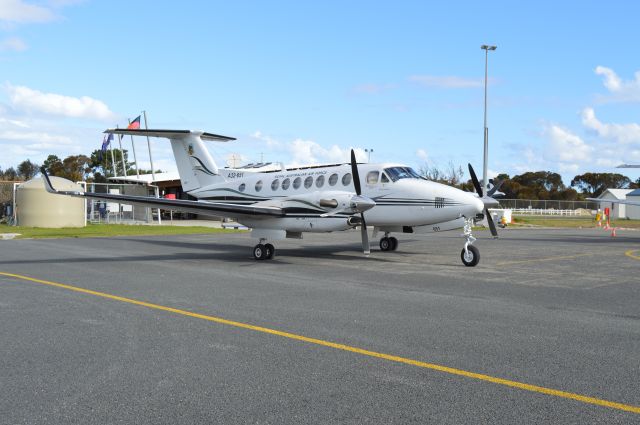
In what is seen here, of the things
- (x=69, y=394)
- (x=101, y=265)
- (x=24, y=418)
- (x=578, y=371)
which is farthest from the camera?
(x=101, y=265)

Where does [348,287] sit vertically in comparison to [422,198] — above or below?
below

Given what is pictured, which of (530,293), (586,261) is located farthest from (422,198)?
(530,293)

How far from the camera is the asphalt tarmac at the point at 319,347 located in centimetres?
477

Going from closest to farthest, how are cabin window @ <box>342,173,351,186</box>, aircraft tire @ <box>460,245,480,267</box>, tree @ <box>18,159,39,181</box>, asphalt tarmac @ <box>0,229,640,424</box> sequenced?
1. asphalt tarmac @ <box>0,229,640,424</box>
2. aircraft tire @ <box>460,245,480,267</box>
3. cabin window @ <box>342,173,351,186</box>
4. tree @ <box>18,159,39,181</box>

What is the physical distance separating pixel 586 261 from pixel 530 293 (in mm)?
7716

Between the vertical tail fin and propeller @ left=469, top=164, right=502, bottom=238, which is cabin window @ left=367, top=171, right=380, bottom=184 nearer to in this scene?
propeller @ left=469, top=164, right=502, bottom=238

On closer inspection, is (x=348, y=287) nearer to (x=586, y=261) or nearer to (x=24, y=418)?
(x=24, y=418)

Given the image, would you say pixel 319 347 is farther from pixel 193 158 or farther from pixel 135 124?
pixel 135 124

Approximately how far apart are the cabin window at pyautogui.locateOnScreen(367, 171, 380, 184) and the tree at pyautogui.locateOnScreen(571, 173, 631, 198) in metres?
120

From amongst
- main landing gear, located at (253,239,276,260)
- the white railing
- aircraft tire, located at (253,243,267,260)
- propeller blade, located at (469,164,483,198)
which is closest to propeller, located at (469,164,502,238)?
propeller blade, located at (469,164,483,198)

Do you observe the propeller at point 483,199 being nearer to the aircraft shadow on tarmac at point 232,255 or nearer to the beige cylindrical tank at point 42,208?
the aircraft shadow on tarmac at point 232,255

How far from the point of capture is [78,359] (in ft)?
20.6

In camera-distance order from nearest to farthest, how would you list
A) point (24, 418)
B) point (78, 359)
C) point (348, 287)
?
point (24, 418)
point (78, 359)
point (348, 287)

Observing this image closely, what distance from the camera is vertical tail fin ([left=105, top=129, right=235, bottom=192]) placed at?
23250 millimetres
